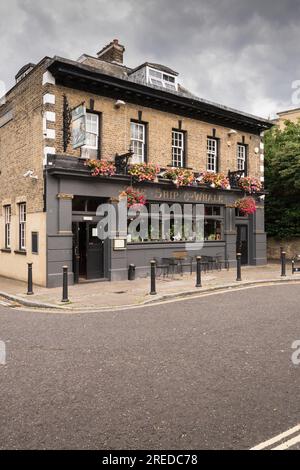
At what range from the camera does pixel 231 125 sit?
19.3 metres

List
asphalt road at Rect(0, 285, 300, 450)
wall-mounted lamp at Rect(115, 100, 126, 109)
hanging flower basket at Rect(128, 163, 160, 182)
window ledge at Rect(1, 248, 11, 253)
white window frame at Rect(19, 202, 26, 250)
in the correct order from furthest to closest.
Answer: window ledge at Rect(1, 248, 11, 253), white window frame at Rect(19, 202, 26, 250), hanging flower basket at Rect(128, 163, 160, 182), wall-mounted lamp at Rect(115, 100, 126, 109), asphalt road at Rect(0, 285, 300, 450)

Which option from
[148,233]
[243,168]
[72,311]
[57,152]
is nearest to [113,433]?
[72,311]

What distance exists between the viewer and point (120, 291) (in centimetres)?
1218

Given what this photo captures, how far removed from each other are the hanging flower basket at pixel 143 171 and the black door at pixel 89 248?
260 cm

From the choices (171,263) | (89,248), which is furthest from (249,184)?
(89,248)

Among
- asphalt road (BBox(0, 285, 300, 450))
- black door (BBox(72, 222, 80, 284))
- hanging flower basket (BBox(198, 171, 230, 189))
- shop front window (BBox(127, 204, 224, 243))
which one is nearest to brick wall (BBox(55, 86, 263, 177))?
hanging flower basket (BBox(198, 171, 230, 189))

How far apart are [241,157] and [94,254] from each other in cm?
1001

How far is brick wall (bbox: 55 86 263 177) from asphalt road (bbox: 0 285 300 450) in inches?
348

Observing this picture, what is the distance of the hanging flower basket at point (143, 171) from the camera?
15.2 m

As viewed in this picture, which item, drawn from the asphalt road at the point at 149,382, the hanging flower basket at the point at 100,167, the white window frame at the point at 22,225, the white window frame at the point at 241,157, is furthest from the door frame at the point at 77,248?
the white window frame at the point at 241,157

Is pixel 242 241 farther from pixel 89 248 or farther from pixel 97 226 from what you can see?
pixel 89 248

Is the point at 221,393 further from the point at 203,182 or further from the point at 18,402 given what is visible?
the point at 203,182

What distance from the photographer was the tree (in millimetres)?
21066

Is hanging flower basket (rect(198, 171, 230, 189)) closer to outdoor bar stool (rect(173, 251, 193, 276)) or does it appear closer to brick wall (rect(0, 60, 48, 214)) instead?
outdoor bar stool (rect(173, 251, 193, 276))
